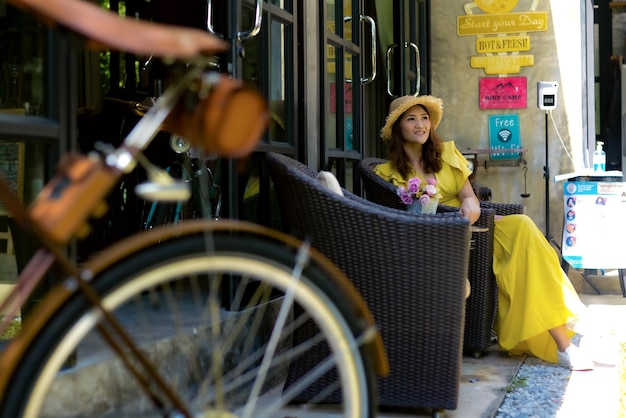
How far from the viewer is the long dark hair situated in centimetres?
340

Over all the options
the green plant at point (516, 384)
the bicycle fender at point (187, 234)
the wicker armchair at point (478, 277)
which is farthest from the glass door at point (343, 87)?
the bicycle fender at point (187, 234)

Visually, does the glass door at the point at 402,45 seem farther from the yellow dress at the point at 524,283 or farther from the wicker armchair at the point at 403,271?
the wicker armchair at the point at 403,271

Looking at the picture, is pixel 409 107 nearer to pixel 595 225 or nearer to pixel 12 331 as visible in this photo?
pixel 12 331

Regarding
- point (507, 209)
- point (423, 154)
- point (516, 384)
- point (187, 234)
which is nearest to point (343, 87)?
point (423, 154)

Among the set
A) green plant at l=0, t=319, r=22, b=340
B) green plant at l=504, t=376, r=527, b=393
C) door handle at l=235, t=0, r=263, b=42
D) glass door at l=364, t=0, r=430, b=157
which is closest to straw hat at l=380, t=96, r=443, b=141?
door handle at l=235, t=0, r=263, b=42

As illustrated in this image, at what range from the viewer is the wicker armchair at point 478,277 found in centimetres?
319

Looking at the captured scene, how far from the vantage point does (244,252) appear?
1.27 metres

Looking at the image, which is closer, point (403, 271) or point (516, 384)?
point (403, 271)

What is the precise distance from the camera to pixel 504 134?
5598 millimetres

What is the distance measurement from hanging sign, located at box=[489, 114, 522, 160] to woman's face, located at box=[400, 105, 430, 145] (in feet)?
7.29

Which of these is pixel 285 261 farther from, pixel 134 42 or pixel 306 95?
pixel 306 95

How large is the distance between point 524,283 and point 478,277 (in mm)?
178

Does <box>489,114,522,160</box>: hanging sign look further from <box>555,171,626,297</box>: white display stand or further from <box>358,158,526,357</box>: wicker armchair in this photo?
<box>358,158,526,357</box>: wicker armchair

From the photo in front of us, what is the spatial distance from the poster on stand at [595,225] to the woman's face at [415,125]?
1991 mm
